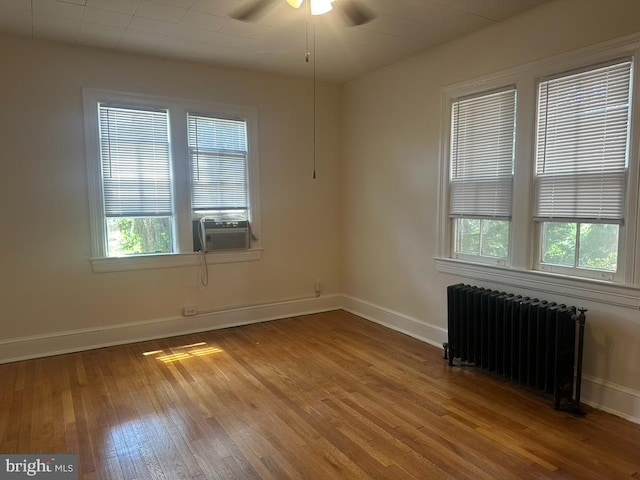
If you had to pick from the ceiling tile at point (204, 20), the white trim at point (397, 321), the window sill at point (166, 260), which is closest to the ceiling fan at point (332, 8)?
the ceiling tile at point (204, 20)

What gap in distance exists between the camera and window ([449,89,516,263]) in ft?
11.2

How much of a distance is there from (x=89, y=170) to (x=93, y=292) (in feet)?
3.70

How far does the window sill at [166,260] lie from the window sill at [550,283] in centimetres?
212

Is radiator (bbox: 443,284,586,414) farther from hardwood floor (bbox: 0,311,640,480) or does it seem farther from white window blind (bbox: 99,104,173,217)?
white window blind (bbox: 99,104,173,217)

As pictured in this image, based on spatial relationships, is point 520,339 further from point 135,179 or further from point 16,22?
point 16,22

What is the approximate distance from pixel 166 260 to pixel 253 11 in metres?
2.52

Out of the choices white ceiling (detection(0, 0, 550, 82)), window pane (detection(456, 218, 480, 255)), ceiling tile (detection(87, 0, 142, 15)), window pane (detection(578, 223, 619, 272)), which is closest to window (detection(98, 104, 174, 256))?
white ceiling (detection(0, 0, 550, 82))

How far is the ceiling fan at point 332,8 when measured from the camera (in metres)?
2.84

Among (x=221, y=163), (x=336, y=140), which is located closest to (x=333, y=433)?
(x=221, y=163)

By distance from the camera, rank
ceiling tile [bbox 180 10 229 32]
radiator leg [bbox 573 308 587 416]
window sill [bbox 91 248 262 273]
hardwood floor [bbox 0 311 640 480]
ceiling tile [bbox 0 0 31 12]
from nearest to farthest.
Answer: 1. hardwood floor [bbox 0 311 640 480]
2. radiator leg [bbox 573 308 587 416]
3. ceiling tile [bbox 0 0 31 12]
4. ceiling tile [bbox 180 10 229 32]
5. window sill [bbox 91 248 262 273]

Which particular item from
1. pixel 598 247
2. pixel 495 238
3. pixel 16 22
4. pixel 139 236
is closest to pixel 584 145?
pixel 598 247

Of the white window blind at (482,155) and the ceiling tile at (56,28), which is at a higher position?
the ceiling tile at (56,28)

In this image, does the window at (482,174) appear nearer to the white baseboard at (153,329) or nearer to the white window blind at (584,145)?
the white window blind at (584,145)

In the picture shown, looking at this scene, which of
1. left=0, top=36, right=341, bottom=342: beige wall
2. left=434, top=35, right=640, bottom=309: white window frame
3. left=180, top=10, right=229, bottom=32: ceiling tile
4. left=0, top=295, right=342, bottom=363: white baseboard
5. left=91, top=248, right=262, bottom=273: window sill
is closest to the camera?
left=434, top=35, right=640, bottom=309: white window frame
